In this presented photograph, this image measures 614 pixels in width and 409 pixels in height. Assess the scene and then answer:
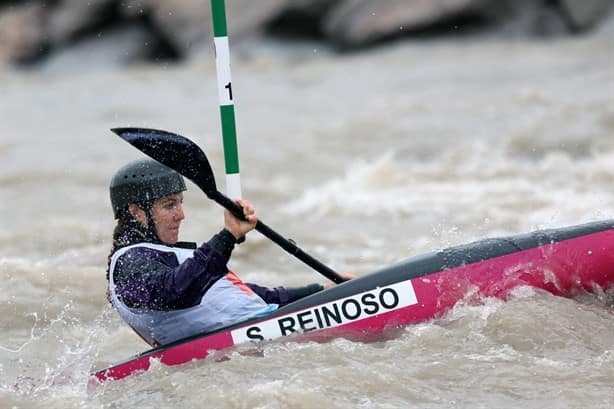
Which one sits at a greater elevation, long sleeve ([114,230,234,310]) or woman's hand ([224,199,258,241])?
woman's hand ([224,199,258,241])

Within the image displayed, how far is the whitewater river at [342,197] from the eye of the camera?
465 centimetres

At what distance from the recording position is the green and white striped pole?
487 cm

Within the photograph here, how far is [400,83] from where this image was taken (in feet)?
52.2

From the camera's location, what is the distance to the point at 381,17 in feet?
60.8

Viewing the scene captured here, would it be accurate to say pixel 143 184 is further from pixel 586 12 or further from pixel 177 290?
pixel 586 12

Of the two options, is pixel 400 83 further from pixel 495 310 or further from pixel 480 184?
pixel 495 310

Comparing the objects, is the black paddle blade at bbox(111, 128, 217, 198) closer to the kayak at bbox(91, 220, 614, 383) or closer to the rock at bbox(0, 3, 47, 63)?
the kayak at bbox(91, 220, 614, 383)

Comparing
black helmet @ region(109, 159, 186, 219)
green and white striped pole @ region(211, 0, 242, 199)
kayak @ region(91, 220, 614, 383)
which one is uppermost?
green and white striped pole @ region(211, 0, 242, 199)

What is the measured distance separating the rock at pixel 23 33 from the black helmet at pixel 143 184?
18.5 m

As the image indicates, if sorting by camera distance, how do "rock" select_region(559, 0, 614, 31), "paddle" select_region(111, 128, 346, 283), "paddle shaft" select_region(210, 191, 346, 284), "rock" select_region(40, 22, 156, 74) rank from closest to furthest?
"paddle shaft" select_region(210, 191, 346, 284), "paddle" select_region(111, 128, 346, 283), "rock" select_region(559, 0, 614, 31), "rock" select_region(40, 22, 156, 74)

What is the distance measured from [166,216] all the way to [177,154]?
29cm

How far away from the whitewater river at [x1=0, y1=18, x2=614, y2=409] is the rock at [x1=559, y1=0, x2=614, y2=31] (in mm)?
398

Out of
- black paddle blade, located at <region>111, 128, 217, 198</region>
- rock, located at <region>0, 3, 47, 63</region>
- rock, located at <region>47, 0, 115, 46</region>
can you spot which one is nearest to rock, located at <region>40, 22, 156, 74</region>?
rock, located at <region>47, 0, 115, 46</region>

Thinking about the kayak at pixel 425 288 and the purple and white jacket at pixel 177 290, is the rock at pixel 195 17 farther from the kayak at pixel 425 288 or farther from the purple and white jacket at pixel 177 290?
the kayak at pixel 425 288
